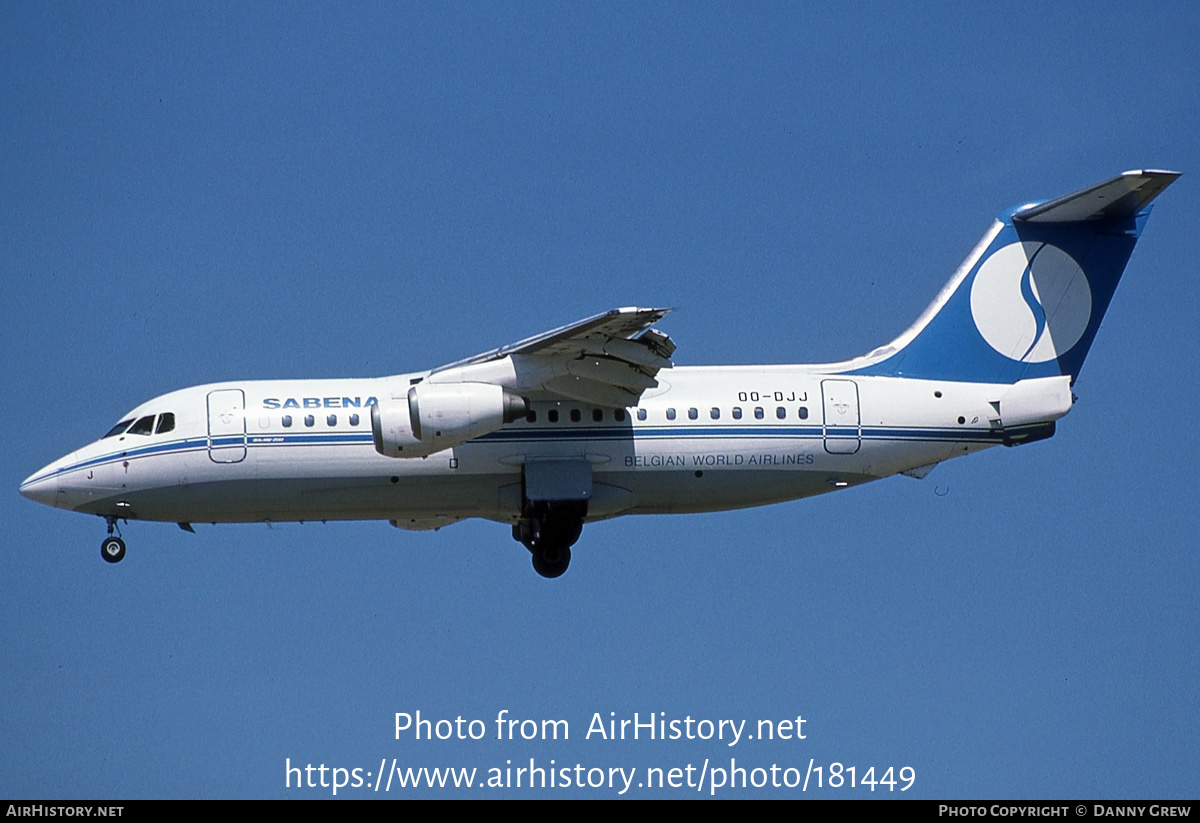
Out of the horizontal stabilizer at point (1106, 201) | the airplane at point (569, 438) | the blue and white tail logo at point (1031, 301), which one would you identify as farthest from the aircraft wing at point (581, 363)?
the horizontal stabilizer at point (1106, 201)

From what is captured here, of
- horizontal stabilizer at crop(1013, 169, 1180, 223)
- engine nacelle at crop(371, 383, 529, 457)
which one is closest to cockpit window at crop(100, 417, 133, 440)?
engine nacelle at crop(371, 383, 529, 457)

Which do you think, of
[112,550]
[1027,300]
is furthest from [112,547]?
[1027,300]

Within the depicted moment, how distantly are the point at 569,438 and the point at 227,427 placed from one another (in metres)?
3.32

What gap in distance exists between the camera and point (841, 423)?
1920cm

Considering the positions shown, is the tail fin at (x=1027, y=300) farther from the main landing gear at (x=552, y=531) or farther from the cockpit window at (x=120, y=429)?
the cockpit window at (x=120, y=429)

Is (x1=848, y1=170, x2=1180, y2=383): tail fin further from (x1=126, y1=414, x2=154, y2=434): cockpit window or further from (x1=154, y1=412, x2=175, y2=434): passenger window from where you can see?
(x1=126, y1=414, x2=154, y2=434): cockpit window

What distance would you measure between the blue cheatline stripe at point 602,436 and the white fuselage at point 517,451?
1 cm

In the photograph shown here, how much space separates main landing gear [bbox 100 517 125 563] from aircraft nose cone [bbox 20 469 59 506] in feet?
1.91

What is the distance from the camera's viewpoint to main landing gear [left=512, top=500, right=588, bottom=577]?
18844 millimetres

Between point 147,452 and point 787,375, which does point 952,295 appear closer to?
point 787,375

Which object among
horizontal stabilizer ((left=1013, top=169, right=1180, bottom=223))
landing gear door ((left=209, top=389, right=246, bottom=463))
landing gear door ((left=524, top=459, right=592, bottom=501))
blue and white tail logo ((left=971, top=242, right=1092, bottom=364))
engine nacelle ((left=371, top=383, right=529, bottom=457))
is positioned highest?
horizontal stabilizer ((left=1013, top=169, right=1180, bottom=223))

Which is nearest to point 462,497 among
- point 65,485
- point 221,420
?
point 221,420
